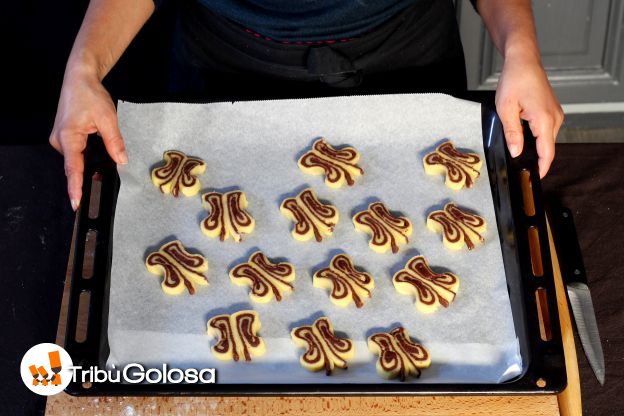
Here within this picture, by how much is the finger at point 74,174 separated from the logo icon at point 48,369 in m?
0.25

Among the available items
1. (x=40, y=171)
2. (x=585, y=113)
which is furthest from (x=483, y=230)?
Result: (x=585, y=113)

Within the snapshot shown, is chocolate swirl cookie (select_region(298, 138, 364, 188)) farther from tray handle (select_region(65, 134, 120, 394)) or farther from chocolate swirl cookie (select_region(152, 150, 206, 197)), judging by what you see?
tray handle (select_region(65, 134, 120, 394))

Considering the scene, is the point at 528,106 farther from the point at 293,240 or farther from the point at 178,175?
the point at 178,175

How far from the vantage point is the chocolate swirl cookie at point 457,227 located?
4.71 ft

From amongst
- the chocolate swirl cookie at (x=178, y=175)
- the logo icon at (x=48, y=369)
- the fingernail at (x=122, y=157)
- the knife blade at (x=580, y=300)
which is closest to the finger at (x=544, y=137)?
the knife blade at (x=580, y=300)

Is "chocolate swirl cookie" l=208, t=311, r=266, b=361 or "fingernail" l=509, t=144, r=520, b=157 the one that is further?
"fingernail" l=509, t=144, r=520, b=157

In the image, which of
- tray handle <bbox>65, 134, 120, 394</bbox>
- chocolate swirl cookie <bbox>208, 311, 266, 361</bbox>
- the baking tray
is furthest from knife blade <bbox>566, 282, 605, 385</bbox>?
tray handle <bbox>65, 134, 120, 394</bbox>

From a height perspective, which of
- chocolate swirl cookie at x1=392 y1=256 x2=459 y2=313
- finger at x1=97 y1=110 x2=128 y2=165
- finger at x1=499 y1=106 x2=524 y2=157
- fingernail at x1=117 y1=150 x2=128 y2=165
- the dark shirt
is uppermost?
the dark shirt

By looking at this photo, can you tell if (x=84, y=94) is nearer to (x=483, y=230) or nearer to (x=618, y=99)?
(x=483, y=230)

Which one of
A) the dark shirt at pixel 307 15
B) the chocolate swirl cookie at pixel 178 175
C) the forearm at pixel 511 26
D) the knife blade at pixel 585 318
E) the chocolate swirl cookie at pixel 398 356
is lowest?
the knife blade at pixel 585 318

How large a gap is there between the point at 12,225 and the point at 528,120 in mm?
1093

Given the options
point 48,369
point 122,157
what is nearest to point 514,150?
point 122,157

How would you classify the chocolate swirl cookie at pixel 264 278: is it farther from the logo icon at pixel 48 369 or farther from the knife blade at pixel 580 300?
the knife blade at pixel 580 300

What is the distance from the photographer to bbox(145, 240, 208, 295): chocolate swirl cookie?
4.55 ft
